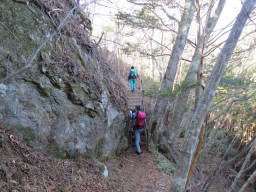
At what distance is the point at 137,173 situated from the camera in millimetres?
6430

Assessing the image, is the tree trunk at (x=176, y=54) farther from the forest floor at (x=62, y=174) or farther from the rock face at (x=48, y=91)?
the rock face at (x=48, y=91)

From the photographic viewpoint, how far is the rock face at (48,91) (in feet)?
11.2

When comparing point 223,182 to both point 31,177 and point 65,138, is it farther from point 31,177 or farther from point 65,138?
point 31,177

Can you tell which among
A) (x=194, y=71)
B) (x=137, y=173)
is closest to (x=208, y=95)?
(x=194, y=71)

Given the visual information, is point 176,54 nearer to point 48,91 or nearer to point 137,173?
point 137,173

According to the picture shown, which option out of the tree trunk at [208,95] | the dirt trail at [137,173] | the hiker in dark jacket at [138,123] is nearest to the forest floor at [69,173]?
the dirt trail at [137,173]

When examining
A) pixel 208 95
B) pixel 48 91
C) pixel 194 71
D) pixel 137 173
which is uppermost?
pixel 194 71

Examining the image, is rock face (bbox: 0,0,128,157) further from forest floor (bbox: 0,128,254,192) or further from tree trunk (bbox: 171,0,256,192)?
tree trunk (bbox: 171,0,256,192)

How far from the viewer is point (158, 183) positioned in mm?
6145

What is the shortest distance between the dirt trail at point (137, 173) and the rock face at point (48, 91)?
85 centimetres

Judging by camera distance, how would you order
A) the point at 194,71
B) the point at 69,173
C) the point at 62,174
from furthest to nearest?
the point at 194,71 → the point at 69,173 → the point at 62,174

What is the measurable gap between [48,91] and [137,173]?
4.49 metres

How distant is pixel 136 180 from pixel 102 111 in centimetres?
272

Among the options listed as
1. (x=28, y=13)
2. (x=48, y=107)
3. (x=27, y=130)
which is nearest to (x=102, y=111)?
(x=48, y=107)
